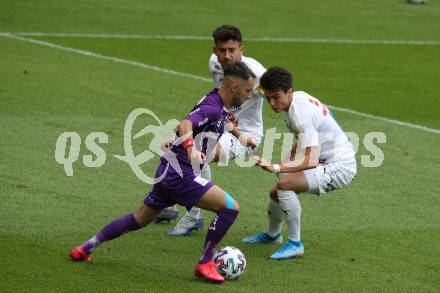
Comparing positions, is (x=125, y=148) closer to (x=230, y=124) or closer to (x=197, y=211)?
(x=197, y=211)

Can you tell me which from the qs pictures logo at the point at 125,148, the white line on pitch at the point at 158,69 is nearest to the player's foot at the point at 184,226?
the qs pictures logo at the point at 125,148

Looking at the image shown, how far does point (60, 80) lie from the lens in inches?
771

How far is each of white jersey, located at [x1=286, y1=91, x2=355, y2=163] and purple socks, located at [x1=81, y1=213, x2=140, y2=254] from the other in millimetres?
1889

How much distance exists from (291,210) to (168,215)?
187 cm

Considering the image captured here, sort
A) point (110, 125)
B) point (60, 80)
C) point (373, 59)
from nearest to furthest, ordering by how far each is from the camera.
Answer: point (110, 125), point (60, 80), point (373, 59)

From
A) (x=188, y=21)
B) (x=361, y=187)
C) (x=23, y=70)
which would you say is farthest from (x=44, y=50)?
(x=361, y=187)

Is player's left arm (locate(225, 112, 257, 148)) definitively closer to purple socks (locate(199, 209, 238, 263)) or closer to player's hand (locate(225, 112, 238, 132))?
player's hand (locate(225, 112, 238, 132))

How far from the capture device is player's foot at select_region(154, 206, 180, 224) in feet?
39.4

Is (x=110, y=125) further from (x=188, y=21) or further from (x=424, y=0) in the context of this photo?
(x=424, y=0)

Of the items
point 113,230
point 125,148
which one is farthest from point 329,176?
point 125,148

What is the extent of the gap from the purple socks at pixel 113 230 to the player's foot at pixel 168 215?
171cm

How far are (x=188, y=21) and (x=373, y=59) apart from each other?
581 cm

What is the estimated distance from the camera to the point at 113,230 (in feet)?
33.7

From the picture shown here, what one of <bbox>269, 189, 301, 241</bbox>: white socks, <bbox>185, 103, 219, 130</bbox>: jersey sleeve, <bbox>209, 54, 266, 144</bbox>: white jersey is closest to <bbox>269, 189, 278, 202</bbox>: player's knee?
<bbox>269, 189, 301, 241</bbox>: white socks
